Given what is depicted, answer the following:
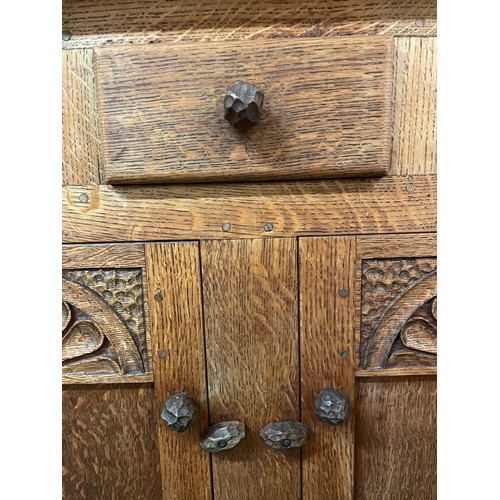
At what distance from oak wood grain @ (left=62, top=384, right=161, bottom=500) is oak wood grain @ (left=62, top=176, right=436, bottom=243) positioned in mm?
212

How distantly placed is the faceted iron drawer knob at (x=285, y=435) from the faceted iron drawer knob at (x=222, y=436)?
3 cm

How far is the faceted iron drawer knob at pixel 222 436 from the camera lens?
45 centimetres

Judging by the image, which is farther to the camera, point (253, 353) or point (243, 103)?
point (253, 353)

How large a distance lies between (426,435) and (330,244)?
0.97ft

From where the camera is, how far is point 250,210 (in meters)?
0.43

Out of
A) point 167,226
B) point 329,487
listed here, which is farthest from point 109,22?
point 329,487

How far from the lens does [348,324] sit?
0.45m

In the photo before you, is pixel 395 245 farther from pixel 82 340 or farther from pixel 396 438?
pixel 82 340

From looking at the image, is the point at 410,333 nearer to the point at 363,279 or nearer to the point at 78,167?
the point at 363,279

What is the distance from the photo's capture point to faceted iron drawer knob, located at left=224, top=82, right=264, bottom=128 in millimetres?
356

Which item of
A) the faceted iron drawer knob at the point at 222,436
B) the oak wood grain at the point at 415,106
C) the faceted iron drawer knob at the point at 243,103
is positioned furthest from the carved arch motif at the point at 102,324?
the oak wood grain at the point at 415,106

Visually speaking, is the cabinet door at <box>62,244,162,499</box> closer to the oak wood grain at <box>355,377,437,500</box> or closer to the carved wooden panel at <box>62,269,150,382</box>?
the carved wooden panel at <box>62,269,150,382</box>

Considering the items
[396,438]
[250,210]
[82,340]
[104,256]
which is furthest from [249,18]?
[396,438]

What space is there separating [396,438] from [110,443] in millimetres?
386
